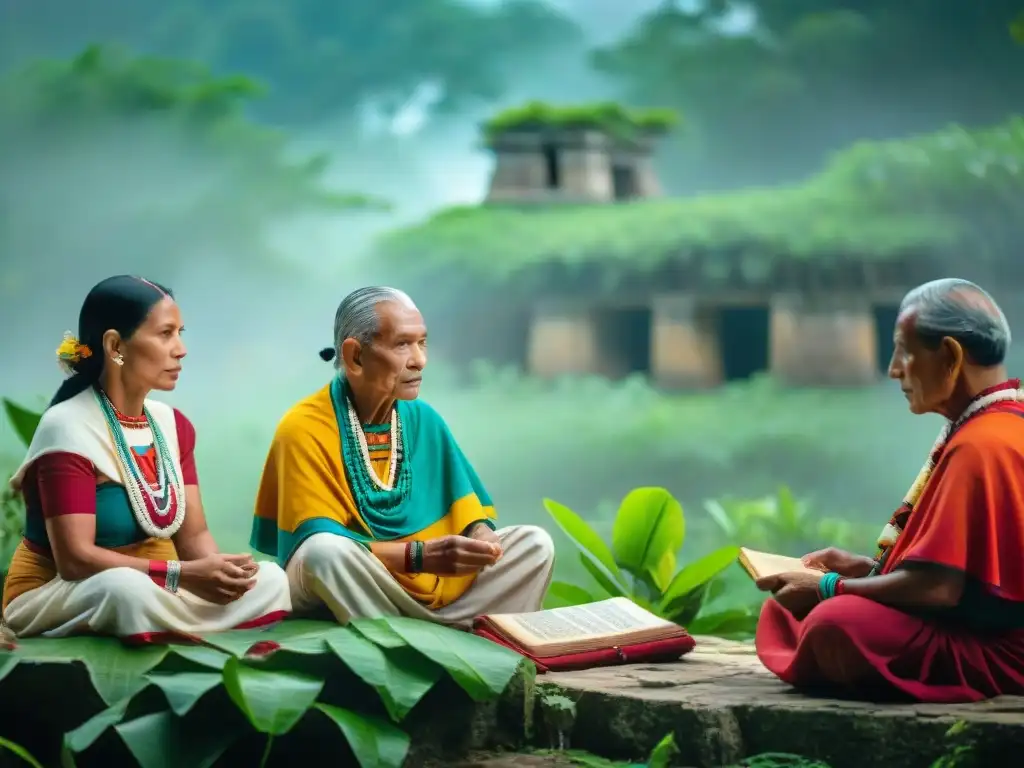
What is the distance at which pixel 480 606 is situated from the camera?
4.29 m

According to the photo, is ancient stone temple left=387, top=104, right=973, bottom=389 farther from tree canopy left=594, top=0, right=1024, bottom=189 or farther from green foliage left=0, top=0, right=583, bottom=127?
green foliage left=0, top=0, right=583, bottom=127

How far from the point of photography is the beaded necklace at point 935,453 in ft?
11.9

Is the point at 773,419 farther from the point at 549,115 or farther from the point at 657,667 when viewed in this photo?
the point at 657,667

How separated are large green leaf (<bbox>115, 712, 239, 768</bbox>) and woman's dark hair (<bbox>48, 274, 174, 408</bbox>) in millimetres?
989

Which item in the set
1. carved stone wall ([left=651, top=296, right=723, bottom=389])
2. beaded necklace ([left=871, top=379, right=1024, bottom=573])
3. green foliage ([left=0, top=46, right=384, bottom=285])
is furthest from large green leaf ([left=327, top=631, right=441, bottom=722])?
green foliage ([left=0, top=46, right=384, bottom=285])

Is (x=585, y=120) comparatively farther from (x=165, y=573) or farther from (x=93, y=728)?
(x=93, y=728)

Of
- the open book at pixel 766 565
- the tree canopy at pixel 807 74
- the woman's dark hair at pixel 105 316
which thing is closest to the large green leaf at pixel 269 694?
the woman's dark hair at pixel 105 316

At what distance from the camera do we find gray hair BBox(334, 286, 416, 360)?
417 cm

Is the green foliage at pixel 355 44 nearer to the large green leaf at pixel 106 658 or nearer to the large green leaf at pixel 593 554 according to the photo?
the large green leaf at pixel 593 554

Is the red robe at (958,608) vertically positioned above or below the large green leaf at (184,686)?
above

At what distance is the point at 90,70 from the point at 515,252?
2.75m

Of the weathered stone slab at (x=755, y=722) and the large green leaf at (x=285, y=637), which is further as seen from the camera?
the large green leaf at (x=285, y=637)

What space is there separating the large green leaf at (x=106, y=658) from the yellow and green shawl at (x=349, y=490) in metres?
0.56

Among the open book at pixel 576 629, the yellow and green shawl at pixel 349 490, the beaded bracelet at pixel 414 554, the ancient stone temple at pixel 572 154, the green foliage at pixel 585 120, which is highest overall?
the green foliage at pixel 585 120
